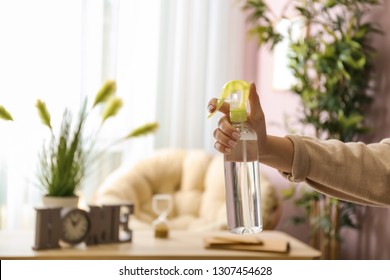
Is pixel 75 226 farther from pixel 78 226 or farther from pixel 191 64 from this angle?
pixel 191 64

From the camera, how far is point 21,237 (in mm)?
2686

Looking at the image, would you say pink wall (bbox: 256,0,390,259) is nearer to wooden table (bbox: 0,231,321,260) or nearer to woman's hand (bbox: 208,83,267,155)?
wooden table (bbox: 0,231,321,260)

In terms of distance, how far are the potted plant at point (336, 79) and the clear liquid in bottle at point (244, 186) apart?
6.78 ft

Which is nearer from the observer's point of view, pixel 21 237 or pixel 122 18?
pixel 21 237

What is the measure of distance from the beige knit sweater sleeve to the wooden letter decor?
1.34 metres

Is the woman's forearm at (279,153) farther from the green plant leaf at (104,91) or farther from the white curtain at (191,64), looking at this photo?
the white curtain at (191,64)

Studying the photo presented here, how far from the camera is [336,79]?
325cm

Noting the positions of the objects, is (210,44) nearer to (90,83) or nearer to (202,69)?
(202,69)

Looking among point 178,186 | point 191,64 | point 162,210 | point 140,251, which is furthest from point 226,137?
point 191,64

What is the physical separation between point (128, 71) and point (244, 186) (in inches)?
129

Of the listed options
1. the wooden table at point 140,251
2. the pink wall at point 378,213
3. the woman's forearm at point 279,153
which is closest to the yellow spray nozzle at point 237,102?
the woman's forearm at point 279,153

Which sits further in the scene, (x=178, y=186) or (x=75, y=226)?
(x=178, y=186)
